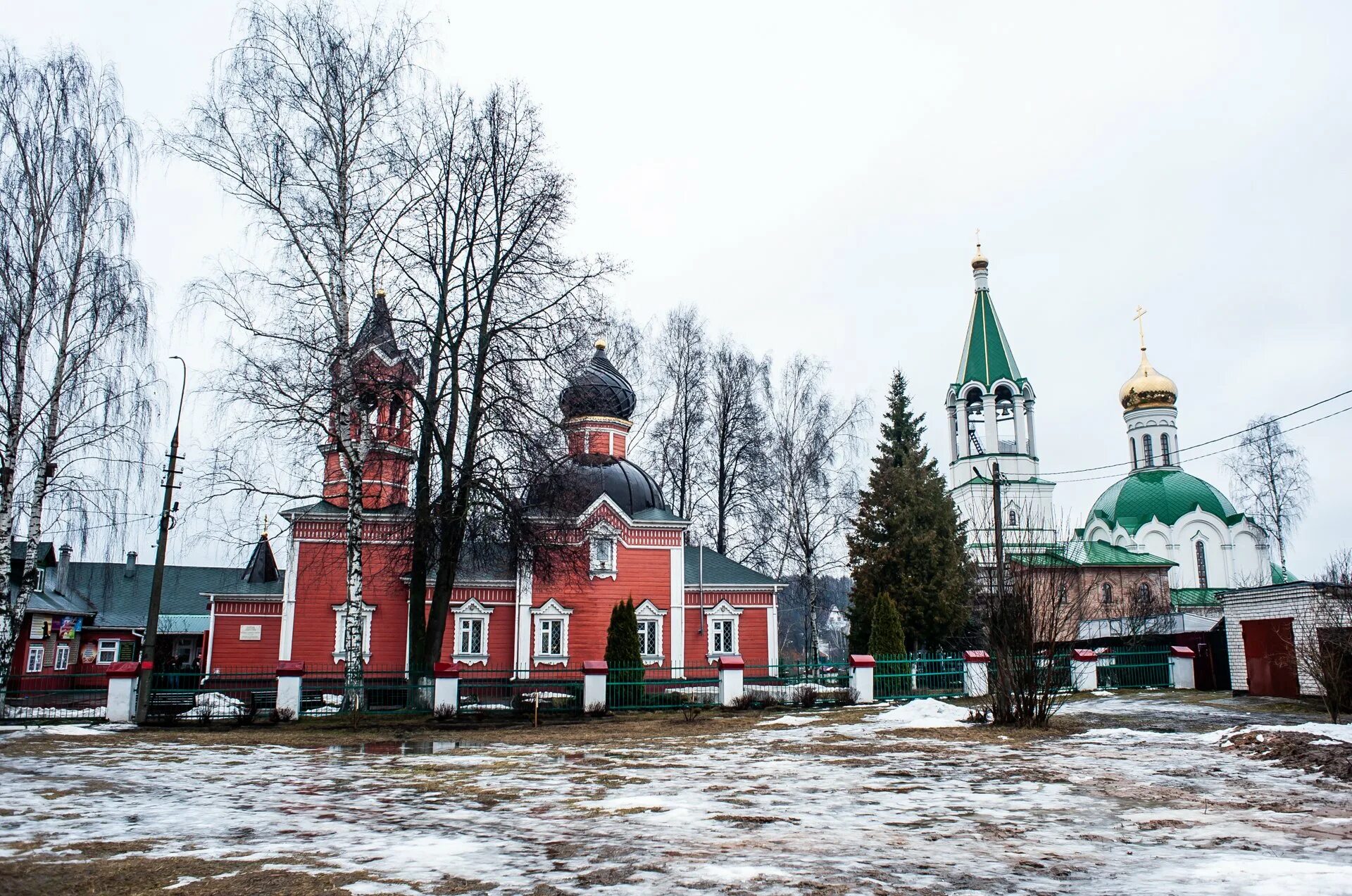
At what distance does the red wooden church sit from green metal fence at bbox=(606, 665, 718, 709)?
130 cm

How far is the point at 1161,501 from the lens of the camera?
44875 millimetres

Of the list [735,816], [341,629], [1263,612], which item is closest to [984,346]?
[1263,612]

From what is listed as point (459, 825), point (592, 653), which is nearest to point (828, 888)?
point (459, 825)

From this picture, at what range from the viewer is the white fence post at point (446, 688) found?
655 inches

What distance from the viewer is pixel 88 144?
57.5 feet

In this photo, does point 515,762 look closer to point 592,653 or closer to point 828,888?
point 828,888

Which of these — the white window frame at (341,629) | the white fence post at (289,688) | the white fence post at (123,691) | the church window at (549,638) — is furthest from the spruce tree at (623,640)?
the white fence post at (123,691)

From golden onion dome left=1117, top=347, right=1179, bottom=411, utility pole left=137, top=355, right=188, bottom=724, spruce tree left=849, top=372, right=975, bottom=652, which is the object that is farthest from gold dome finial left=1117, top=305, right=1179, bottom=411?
utility pole left=137, top=355, right=188, bottom=724

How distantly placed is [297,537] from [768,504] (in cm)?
1501

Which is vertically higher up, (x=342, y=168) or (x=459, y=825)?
(x=342, y=168)

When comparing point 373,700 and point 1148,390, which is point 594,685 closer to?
point 373,700

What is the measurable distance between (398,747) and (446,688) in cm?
467

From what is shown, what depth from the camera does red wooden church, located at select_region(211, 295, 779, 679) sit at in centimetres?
2533

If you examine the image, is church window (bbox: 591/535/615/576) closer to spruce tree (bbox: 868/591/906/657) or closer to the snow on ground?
spruce tree (bbox: 868/591/906/657)
